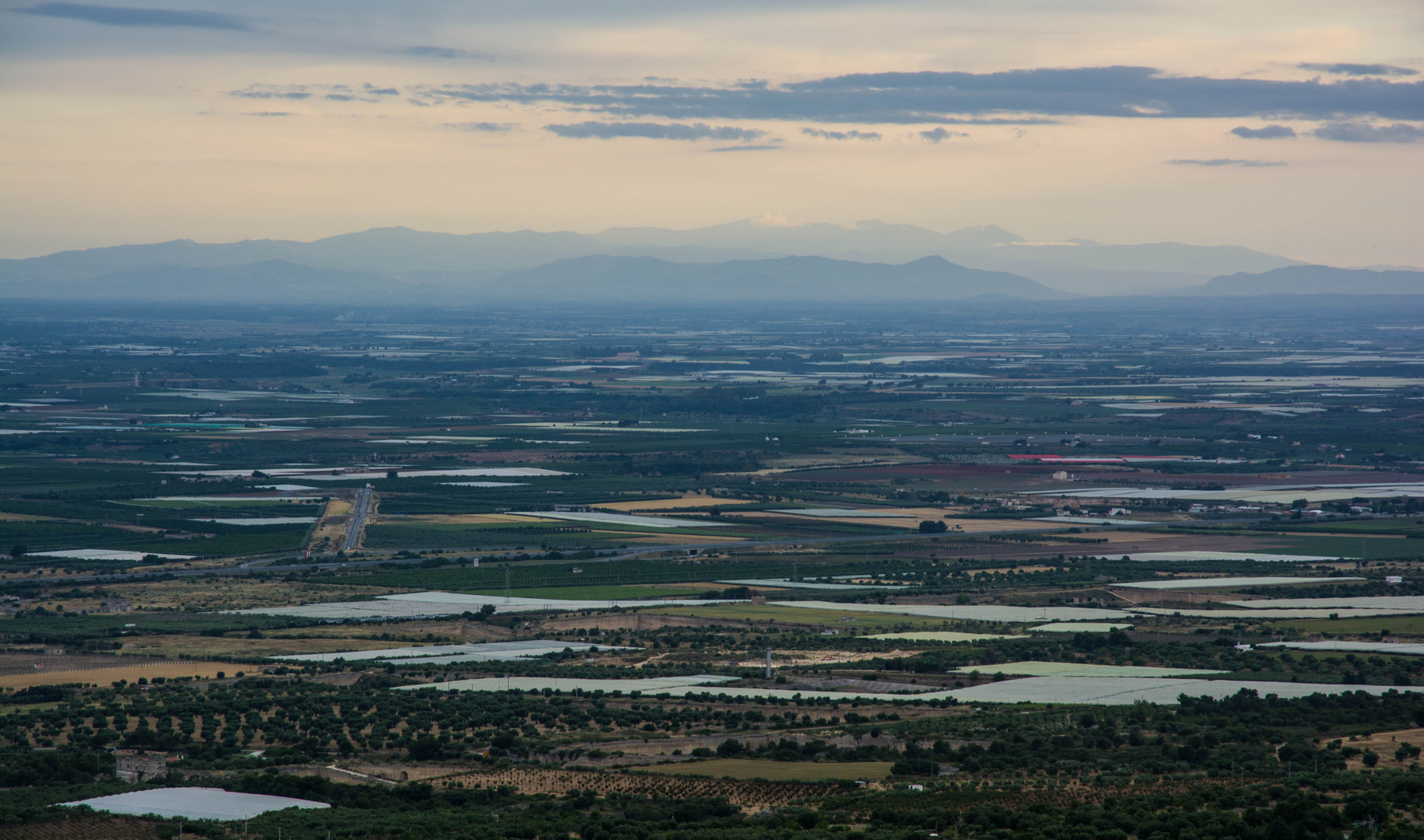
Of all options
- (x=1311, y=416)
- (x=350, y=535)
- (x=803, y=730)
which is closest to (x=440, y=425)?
(x=350, y=535)

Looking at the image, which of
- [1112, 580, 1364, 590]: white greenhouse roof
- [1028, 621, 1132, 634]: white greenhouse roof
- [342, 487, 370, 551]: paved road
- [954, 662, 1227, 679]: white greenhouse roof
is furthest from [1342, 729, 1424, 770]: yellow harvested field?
[342, 487, 370, 551]: paved road

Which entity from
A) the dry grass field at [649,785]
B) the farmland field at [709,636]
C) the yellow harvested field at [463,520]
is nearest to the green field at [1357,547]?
the farmland field at [709,636]

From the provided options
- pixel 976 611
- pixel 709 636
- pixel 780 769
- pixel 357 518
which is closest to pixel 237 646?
pixel 709 636

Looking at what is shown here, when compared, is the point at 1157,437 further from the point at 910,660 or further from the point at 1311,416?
the point at 910,660

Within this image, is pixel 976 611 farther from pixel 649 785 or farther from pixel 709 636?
pixel 649 785

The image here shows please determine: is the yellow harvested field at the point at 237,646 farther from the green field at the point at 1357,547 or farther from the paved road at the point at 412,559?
the green field at the point at 1357,547

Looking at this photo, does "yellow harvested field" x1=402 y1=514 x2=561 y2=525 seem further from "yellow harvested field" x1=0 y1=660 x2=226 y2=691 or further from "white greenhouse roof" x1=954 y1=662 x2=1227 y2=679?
"white greenhouse roof" x1=954 y1=662 x2=1227 y2=679
